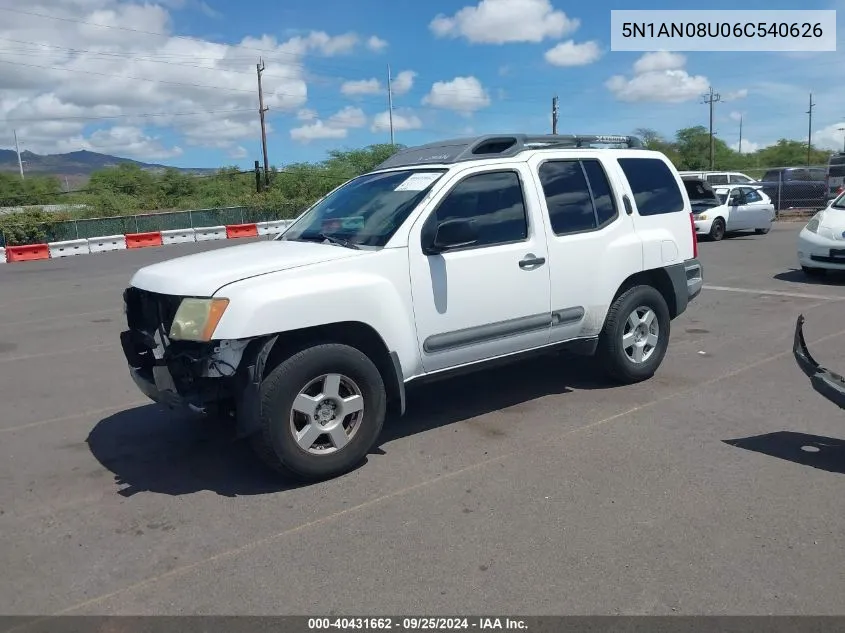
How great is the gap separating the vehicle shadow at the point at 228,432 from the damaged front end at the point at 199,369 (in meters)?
0.48

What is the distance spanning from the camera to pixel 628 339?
6230 mm

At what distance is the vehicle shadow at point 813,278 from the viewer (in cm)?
1193

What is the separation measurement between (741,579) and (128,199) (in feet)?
181

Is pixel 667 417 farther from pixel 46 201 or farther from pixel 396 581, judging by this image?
pixel 46 201

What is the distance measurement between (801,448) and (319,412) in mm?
3183

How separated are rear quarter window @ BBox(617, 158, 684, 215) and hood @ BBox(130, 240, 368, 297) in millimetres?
2858

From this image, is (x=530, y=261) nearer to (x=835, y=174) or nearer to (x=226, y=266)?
(x=226, y=266)

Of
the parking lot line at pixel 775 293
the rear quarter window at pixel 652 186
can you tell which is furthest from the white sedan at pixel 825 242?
the rear quarter window at pixel 652 186

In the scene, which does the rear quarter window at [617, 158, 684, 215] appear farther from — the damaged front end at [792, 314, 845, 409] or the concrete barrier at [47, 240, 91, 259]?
the concrete barrier at [47, 240, 91, 259]

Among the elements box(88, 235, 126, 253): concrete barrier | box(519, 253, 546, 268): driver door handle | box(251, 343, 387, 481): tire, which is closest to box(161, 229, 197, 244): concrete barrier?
box(88, 235, 126, 253): concrete barrier

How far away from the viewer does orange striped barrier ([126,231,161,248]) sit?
87.3ft

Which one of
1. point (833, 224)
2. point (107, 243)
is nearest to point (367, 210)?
point (833, 224)

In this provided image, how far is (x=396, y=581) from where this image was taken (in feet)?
11.0
